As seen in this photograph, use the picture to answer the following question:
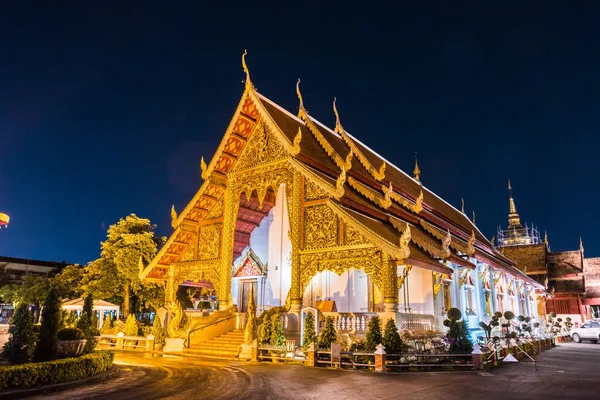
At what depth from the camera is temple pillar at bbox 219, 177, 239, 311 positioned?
17.1 m

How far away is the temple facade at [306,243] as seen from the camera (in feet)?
46.7

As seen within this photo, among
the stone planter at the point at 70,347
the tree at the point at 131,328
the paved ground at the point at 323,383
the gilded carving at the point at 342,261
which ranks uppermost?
the gilded carving at the point at 342,261

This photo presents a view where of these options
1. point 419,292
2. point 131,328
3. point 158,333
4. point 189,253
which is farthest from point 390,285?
point 131,328

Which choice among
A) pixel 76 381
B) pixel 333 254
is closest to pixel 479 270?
pixel 333 254

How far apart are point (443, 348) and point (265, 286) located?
8.20m

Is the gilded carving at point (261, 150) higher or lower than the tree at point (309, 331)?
higher

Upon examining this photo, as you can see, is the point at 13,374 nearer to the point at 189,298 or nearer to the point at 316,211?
the point at 316,211

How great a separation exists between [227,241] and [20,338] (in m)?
9.10

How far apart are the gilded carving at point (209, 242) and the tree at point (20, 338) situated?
29.9 feet

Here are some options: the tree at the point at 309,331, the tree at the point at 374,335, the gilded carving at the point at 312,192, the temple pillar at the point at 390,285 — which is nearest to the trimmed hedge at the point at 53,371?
the tree at the point at 309,331

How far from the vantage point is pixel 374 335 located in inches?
479

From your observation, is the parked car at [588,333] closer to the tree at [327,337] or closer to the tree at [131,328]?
the tree at [327,337]

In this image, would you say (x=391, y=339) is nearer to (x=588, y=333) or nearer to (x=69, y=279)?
(x=588, y=333)

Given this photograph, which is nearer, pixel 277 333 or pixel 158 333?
pixel 277 333
